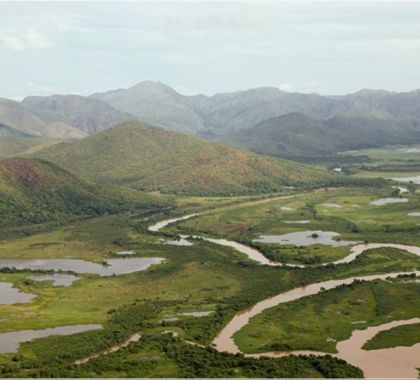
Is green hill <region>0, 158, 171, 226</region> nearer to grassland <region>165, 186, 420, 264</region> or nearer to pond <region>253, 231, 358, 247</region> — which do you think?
grassland <region>165, 186, 420, 264</region>

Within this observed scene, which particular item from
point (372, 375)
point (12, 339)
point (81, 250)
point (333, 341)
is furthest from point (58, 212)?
point (372, 375)

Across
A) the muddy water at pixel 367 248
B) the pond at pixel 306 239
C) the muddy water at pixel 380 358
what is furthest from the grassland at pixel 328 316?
the pond at pixel 306 239

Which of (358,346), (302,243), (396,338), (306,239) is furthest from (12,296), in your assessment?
(306,239)

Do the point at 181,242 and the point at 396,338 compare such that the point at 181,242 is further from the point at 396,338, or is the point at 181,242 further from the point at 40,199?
the point at 396,338

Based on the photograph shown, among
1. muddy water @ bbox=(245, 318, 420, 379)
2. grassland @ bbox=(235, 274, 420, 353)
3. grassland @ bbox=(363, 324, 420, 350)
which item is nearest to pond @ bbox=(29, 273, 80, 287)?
grassland @ bbox=(235, 274, 420, 353)

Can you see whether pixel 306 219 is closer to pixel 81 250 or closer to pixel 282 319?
pixel 81 250

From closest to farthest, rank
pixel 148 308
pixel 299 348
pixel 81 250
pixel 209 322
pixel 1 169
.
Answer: pixel 299 348
pixel 209 322
pixel 148 308
pixel 81 250
pixel 1 169
